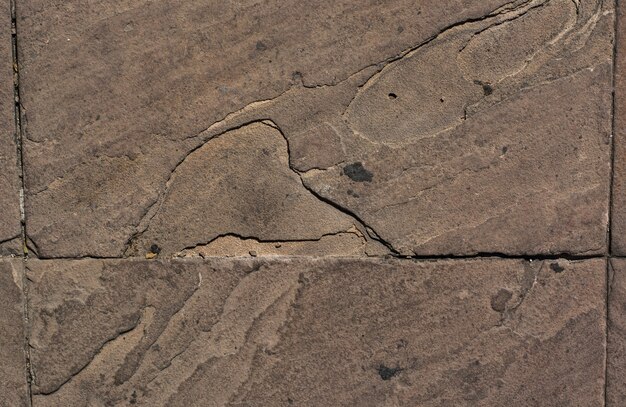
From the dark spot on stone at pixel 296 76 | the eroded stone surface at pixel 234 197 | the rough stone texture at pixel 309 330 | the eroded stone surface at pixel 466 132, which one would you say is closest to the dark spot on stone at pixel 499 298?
the rough stone texture at pixel 309 330

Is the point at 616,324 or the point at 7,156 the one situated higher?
the point at 7,156

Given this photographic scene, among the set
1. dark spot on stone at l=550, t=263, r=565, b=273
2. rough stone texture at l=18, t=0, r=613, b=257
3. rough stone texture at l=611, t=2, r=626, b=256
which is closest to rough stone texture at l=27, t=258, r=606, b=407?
dark spot on stone at l=550, t=263, r=565, b=273

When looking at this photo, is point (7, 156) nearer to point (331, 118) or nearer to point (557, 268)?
point (331, 118)

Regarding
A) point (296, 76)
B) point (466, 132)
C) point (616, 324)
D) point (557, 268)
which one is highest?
point (296, 76)

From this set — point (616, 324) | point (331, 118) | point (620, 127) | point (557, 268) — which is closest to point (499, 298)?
point (557, 268)

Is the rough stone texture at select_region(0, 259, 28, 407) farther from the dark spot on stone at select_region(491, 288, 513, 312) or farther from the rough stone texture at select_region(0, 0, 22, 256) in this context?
the dark spot on stone at select_region(491, 288, 513, 312)

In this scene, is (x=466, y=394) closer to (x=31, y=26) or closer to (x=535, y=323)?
(x=535, y=323)
